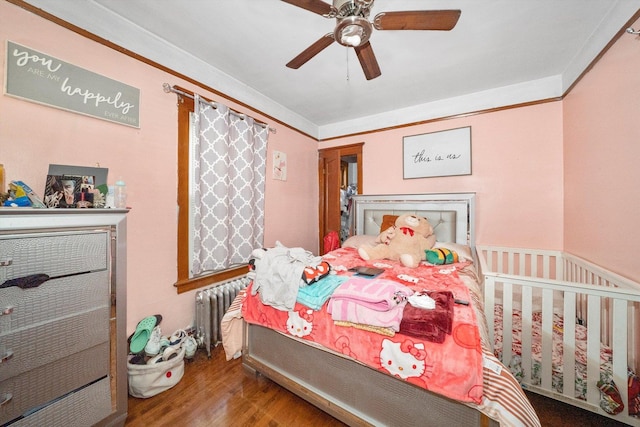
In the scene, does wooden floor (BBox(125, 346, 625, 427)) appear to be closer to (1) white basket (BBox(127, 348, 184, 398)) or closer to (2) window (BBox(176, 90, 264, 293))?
(1) white basket (BBox(127, 348, 184, 398))

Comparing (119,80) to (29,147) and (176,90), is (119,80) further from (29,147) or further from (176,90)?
(29,147)

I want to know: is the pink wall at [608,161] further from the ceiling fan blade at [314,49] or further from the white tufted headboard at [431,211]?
the ceiling fan blade at [314,49]

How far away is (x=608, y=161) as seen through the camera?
158cm

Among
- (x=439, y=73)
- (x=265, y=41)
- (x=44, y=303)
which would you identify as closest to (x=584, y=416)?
(x=439, y=73)

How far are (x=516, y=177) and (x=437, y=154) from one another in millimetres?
861

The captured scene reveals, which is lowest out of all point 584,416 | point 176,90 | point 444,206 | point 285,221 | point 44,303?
point 584,416

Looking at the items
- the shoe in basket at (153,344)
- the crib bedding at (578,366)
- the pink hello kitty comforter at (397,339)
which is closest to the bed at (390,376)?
the pink hello kitty comforter at (397,339)

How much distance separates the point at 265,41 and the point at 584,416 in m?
3.40

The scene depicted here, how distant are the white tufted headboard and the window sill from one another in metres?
1.72

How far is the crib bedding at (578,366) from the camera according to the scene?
1211 mm

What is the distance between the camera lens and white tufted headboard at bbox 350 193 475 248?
261 centimetres

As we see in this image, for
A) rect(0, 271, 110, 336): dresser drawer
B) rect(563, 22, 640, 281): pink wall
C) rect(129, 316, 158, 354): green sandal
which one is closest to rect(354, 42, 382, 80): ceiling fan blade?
rect(563, 22, 640, 281): pink wall

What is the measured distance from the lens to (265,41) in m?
1.86

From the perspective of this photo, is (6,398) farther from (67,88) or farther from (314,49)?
(314,49)
